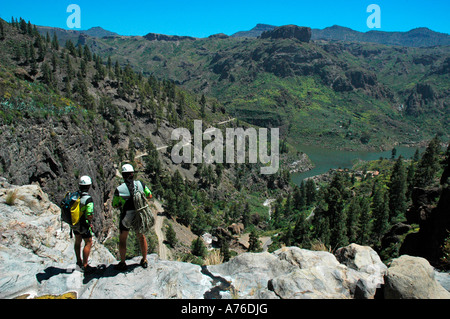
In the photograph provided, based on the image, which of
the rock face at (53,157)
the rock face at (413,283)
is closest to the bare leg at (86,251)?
the rock face at (413,283)

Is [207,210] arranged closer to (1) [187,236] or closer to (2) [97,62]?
(1) [187,236]

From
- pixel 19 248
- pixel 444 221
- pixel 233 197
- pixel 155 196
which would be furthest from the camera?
pixel 233 197

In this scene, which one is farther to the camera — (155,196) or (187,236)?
(155,196)

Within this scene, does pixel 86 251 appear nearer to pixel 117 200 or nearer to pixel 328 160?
→ pixel 117 200

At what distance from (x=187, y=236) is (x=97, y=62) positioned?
9656 cm

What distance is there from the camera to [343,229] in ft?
129

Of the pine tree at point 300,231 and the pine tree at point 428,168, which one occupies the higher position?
the pine tree at point 428,168

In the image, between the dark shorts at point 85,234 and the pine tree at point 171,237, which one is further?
the pine tree at point 171,237

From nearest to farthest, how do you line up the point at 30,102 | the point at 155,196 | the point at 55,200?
the point at 55,200
the point at 30,102
the point at 155,196

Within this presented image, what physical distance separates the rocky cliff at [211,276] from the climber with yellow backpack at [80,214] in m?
0.60

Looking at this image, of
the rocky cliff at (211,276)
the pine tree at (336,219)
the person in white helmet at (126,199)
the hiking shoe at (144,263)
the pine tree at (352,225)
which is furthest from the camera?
the pine tree at (352,225)

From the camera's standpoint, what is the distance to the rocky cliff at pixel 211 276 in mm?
6203

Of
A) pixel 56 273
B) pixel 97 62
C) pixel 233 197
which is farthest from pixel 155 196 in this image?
pixel 97 62

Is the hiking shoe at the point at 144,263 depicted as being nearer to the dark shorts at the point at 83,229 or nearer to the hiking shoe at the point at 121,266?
the hiking shoe at the point at 121,266
